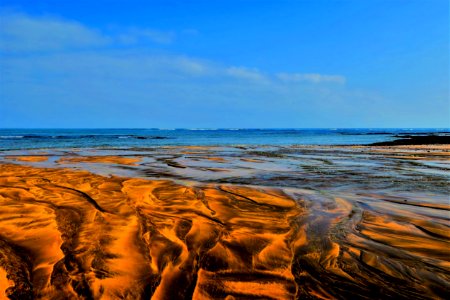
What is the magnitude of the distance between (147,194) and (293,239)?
13.2ft

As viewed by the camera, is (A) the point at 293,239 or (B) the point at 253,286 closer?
(B) the point at 253,286


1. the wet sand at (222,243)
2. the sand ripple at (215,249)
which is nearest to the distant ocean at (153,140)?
the wet sand at (222,243)

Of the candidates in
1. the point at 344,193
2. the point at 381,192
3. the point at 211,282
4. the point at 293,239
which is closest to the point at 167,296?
the point at 211,282

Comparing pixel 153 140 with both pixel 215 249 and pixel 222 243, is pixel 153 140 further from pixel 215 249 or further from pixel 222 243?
pixel 215 249

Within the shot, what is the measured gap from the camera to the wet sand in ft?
10.2

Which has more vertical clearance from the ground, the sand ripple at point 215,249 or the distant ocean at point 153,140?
the sand ripple at point 215,249

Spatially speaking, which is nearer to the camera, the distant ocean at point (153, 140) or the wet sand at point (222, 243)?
the wet sand at point (222, 243)

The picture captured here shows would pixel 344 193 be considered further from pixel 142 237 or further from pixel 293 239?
pixel 142 237

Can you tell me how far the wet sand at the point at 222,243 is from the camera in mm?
3113

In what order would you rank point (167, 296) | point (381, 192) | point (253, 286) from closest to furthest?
point (167, 296), point (253, 286), point (381, 192)

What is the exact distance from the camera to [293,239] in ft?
14.6

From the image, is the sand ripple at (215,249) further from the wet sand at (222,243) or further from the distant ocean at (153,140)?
the distant ocean at (153,140)

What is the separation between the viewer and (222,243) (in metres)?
4.27

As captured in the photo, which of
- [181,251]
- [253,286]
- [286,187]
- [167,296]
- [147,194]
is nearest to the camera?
[167,296]
